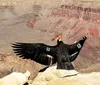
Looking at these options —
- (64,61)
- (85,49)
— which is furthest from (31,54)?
(85,49)

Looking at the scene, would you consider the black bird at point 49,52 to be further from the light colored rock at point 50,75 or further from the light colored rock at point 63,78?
the light colored rock at point 63,78

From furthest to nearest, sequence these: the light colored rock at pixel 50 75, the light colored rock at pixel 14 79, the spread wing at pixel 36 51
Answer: the spread wing at pixel 36 51 → the light colored rock at pixel 50 75 → the light colored rock at pixel 14 79

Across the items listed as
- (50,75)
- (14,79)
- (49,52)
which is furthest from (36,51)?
(14,79)

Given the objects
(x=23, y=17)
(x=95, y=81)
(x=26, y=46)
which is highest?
(x=26, y=46)

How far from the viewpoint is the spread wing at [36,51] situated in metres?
15.8

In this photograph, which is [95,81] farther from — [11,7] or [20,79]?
[11,7]

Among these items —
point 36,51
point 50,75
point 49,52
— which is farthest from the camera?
point 49,52

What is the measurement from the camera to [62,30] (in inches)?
2493

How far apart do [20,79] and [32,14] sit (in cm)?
6880

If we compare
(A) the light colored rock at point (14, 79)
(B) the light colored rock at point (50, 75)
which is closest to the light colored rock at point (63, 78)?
(B) the light colored rock at point (50, 75)

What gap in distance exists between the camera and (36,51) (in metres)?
15.8

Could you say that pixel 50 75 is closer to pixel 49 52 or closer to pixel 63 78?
pixel 63 78

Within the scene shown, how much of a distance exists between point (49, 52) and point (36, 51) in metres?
0.56

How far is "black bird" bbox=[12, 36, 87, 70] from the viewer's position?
15.8m
